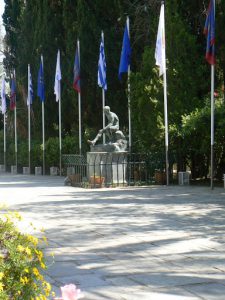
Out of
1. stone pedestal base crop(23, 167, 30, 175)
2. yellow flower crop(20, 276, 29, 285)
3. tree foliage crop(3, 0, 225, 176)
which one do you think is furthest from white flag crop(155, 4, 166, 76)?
stone pedestal base crop(23, 167, 30, 175)

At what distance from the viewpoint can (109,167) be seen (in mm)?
20859

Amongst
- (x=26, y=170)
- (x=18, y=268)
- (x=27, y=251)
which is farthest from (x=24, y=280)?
(x=26, y=170)

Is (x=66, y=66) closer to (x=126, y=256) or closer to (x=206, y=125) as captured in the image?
(x=206, y=125)

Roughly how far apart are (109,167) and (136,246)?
13023 millimetres

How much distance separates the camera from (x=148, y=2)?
2678 centimetres

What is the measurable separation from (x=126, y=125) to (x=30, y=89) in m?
6.11

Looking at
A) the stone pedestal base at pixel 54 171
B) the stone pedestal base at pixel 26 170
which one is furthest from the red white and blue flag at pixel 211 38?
the stone pedestal base at pixel 26 170

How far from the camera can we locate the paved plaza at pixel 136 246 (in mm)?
5652

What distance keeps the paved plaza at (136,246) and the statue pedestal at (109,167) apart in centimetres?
608

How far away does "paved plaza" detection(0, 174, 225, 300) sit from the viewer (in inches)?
223

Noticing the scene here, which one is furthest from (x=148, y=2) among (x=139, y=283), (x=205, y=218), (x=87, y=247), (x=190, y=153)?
(x=139, y=283)

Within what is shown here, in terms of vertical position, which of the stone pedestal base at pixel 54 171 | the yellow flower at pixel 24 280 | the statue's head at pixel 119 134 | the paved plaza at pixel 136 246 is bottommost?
the paved plaza at pixel 136 246

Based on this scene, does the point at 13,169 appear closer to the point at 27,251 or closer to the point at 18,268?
the point at 27,251

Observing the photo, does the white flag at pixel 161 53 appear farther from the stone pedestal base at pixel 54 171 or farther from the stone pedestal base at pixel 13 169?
the stone pedestal base at pixel 13 169
